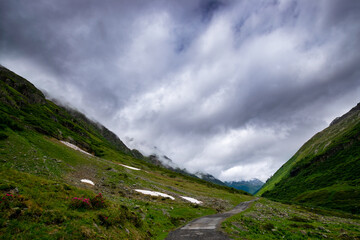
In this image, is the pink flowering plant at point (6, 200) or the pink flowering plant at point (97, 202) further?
the pink flowering plant at point (97, 202)

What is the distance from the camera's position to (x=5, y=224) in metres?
11.7

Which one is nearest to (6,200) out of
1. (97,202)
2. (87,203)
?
(87,203)

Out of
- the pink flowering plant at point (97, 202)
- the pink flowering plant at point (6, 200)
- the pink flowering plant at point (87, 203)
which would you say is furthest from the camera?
the pink flowering plant at point (97, 202)

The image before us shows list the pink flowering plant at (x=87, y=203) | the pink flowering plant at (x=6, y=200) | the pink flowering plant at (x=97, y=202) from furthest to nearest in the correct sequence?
the pink flowering plant at (x=97, y=202) < the pink flowering plant at (x=87, y=203) < the pink flowering plant at (x=6, y=200)

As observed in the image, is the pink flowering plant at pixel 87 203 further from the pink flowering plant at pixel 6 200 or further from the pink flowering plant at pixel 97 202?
the pink flowering plant at pixel 6 200

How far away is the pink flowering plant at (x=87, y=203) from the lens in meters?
17.0

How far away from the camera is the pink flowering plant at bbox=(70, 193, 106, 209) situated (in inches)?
Result: 667

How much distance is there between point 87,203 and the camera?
17.5 m

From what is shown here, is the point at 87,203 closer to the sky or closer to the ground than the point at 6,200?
closer to the ground

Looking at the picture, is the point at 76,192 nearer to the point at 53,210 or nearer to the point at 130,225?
the point at 53,210

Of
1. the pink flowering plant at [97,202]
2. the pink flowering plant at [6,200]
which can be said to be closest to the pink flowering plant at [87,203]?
the pink flowering plant at [97,202]

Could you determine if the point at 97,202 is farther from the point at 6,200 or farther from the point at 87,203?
the point at 6,200

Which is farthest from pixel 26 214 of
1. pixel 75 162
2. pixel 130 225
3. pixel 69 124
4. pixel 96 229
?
pixel 69 124

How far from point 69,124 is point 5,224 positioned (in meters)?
161
